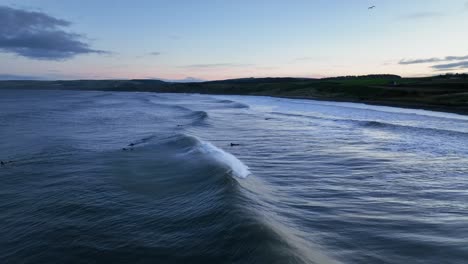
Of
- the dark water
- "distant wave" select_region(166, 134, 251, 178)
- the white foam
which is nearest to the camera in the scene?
the dark water

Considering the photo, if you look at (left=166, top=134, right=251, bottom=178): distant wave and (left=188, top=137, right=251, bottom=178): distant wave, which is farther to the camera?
(left=166, top=134, right=251, bottom=178): distant wave

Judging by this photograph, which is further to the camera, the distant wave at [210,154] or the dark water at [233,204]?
the distant wave at [210,154]

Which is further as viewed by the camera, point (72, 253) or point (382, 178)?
point (382, 178)

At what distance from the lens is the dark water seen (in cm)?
835

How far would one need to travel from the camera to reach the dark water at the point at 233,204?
329 inches

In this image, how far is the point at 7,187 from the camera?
1374cm

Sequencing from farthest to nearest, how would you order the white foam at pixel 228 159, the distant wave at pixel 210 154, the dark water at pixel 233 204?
the distant wave at pixel 210 154, the white foam at pixel 228 159, the dark water at pixel 233 204

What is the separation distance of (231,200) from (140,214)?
8.56ft

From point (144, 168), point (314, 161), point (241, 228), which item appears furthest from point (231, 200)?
point (314, 161)

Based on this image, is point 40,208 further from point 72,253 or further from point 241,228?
point 241,228

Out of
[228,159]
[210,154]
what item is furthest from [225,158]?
[210,154]

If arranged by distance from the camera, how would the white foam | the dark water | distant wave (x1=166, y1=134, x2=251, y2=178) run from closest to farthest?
1. the dark water
2. the white foam
3. distant wave (x1=166, y1=134, x2=251, y2=178)

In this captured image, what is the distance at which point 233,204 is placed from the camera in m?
11.1

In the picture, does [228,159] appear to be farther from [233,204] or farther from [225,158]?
[233,204]
